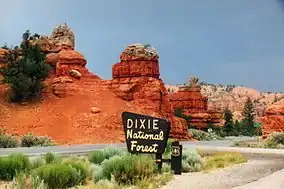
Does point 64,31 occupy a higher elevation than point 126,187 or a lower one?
higher

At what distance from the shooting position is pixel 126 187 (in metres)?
13.5

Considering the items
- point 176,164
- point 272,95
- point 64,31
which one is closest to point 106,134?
point 64,31

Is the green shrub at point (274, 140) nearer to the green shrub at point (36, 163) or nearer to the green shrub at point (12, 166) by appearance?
the green shrub at point (36, 163)

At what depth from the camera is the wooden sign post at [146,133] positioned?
704 inches

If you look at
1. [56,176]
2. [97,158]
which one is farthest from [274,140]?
[56,176]

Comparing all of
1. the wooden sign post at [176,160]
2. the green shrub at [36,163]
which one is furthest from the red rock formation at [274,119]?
the green shrub at [36,163]

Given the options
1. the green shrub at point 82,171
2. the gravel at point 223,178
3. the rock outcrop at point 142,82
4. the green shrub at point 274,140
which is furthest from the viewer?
the rock outcrop at point 142,82

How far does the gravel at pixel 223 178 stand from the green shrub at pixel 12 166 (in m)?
5.13

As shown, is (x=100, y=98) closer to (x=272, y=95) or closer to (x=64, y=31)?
(x=64, y=31)

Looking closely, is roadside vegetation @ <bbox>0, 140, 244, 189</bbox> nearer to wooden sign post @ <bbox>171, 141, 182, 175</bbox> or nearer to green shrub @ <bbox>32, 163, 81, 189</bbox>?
green shrub @ <bbox>32, 163, 81, 189</bbox>

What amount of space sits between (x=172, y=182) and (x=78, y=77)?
39808 mm

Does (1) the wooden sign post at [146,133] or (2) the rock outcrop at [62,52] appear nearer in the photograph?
(1) the wooden sign post at [146,133]

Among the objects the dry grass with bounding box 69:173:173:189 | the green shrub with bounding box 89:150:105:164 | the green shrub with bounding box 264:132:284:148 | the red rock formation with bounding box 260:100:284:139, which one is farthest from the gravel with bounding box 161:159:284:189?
the red rock formation with bounding box 260:100:284:139

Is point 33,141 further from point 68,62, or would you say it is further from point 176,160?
point 176,160
